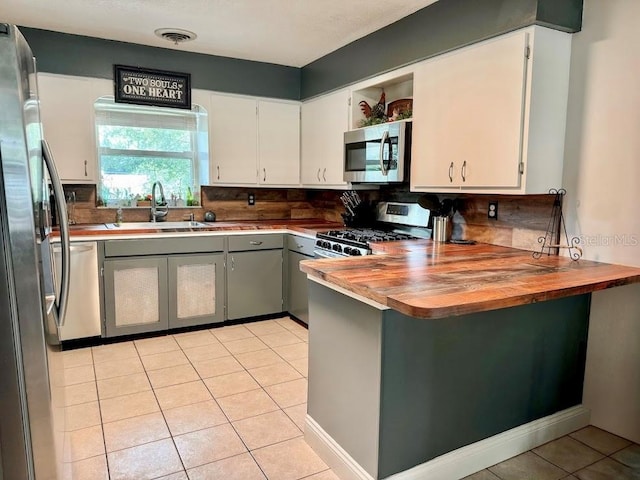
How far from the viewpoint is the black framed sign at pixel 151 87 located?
12.1 feet

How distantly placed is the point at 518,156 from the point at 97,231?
2896 mm

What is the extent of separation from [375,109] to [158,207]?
7.09ft

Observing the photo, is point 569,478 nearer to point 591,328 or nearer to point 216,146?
point 591,328

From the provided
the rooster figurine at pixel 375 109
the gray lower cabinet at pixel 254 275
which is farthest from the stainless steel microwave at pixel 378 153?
the gray lower cabinet at pixel 254 275

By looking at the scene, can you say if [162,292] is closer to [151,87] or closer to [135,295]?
[135,295]

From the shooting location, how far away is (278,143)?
4.35 metres

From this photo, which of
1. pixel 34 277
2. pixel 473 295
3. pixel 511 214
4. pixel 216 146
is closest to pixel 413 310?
pixel 473 295

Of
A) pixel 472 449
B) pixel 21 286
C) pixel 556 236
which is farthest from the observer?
pixel 556 236

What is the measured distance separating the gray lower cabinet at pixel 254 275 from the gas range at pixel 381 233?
0.64 m

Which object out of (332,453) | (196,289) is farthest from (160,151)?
(332,453)

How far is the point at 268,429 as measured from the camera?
2316 mm

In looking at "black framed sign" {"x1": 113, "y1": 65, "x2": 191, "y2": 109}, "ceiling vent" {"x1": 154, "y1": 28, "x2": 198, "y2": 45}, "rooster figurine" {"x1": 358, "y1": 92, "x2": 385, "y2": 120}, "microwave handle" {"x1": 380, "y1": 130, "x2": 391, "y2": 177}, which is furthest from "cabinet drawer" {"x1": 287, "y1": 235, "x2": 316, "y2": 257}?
"ceiling vent" {"x1": 154, "y1": 28, "x2": 198, "y2": 45}

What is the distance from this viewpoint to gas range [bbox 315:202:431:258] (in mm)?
3057

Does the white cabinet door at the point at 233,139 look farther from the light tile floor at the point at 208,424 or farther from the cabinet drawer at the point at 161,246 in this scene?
the light tile floor at the point at 208,424
